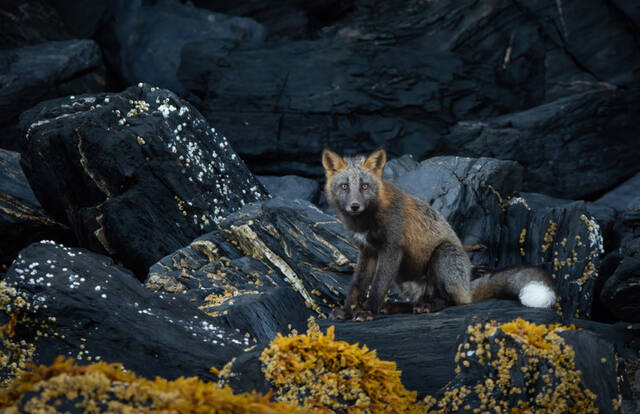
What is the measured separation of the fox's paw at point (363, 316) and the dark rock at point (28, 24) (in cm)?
1322

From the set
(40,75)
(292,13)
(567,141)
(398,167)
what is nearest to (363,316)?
(398,167)

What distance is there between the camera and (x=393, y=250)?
8.59 meters

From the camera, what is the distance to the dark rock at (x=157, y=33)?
18.2m

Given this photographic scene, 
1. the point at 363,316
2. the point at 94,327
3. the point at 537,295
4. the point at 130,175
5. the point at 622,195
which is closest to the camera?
the point at 94,327

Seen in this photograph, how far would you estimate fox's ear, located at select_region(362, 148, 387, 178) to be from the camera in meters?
8.94

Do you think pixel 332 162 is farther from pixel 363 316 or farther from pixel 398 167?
pixel 398 167

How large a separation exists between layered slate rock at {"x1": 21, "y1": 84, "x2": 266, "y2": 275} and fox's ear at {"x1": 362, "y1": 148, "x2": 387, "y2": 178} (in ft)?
11.7

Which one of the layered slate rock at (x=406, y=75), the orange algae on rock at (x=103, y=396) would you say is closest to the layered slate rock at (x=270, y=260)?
the orange algae on rock at (x=103, y=396)

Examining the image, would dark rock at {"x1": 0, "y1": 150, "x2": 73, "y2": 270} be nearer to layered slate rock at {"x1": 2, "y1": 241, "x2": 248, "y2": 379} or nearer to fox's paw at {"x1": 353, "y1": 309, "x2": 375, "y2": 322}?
layered slate rock at {"x1": 2, "y1": 241, "x2": 248, "y2": 379}

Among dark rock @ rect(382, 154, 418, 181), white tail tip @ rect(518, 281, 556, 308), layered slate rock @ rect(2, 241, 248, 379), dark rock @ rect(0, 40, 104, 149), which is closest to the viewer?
layered slate rock @ rect(2, 241, 248, 379)

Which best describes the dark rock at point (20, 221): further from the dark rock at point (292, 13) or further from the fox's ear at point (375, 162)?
the dark rock at point (292, 13)

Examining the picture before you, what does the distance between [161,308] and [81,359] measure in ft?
2.92

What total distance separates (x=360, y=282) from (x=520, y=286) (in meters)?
1.94

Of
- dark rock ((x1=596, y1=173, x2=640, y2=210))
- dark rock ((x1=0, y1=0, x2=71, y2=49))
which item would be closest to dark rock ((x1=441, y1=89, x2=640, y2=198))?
dark rock ((x1=596, y1=173, x2=640, y2=210))
